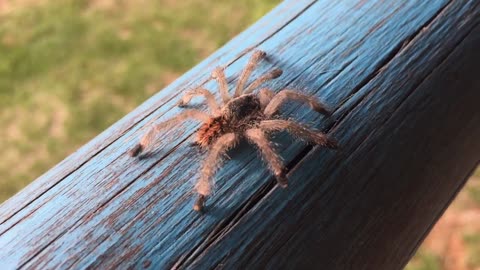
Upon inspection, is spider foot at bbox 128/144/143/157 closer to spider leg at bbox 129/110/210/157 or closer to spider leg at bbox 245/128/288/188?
spider leg at bbox 129/110/210/157

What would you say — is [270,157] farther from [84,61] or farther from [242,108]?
[84,61]

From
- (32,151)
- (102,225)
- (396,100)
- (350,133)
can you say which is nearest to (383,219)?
(350,133)

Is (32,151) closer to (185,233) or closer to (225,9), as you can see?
(225,9)

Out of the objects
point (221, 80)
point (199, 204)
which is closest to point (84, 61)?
point (221, 80)

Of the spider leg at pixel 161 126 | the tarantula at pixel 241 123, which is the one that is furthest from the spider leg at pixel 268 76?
the spider leg at pixel 161 126

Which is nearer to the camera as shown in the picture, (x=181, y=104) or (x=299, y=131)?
(x=299, y=131)

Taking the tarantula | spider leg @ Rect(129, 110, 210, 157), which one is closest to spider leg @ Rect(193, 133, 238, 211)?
the tarantula
